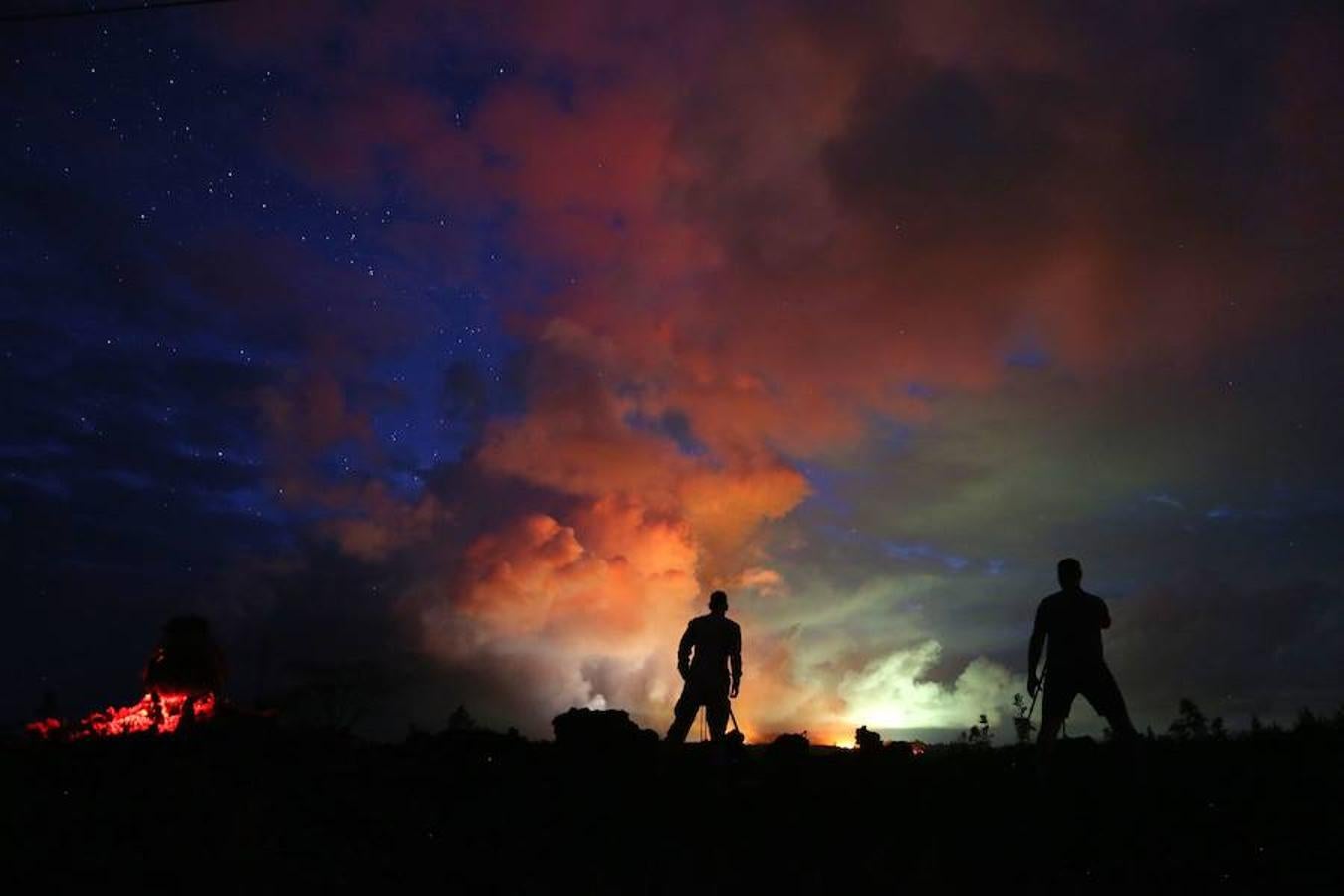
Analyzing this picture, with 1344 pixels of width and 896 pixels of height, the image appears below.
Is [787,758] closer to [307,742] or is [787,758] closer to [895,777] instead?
[895,777]

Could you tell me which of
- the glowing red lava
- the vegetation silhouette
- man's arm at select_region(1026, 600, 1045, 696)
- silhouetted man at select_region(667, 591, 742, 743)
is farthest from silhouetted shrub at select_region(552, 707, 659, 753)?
the glowing red lava

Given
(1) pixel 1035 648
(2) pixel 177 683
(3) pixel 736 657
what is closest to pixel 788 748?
(3) pixel 736 657

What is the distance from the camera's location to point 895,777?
41.7ft

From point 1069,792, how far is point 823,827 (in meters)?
3.25

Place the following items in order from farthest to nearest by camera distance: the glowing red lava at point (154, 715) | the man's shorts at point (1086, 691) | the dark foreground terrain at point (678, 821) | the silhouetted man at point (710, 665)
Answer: the glowing red lava at point (154, 715)
the silhouetted man at point (710, 665)
the man's shorts at point (1086, 691)
the dark foreground terrain at point (678, 821)

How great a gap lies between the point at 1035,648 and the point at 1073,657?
55cm

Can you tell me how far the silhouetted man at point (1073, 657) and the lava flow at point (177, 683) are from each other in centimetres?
1975

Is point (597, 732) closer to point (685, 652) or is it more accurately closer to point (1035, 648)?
point (685, 652)

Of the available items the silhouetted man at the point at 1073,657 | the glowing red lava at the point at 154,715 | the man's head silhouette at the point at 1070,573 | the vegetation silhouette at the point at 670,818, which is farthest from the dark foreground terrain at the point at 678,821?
the glowing red lava at the point at 154,715

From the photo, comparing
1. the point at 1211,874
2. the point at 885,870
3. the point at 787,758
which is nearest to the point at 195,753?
the point at 787,758

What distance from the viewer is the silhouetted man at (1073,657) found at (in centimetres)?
1110

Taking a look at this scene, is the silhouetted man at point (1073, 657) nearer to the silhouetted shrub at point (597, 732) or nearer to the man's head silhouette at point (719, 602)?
the man's head silhouette at point (719, 602)

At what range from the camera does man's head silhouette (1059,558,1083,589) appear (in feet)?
37.8

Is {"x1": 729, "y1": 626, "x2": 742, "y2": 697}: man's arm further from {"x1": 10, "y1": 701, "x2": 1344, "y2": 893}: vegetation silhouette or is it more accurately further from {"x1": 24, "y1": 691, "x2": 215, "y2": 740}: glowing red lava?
{"x1": 24, "y1": 691, "x2": 215, "y2": 740}: glowing red lava
